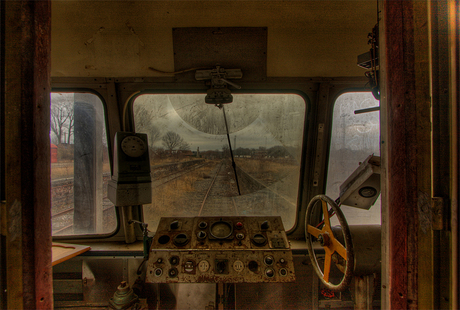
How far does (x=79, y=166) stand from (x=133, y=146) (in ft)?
2.42

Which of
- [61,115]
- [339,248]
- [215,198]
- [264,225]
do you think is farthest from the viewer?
[215,198]

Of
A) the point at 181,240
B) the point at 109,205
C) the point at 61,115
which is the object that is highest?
the point at 61,115

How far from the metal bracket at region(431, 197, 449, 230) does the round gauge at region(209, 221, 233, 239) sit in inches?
48.4

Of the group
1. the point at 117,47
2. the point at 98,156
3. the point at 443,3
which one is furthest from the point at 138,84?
the point at 443,3

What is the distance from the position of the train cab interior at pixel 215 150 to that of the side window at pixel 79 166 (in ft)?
0.04

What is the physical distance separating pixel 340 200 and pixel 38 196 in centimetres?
173

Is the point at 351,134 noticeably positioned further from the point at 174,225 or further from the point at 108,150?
the point at 108,150

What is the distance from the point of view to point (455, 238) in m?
0.64

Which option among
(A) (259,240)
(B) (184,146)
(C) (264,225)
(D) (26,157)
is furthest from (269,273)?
(D) (26,157)

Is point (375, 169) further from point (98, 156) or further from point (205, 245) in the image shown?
point (98, 156)

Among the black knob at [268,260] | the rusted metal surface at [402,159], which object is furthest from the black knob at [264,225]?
the rusted metal surface at [402,159]

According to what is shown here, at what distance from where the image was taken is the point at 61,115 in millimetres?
1889

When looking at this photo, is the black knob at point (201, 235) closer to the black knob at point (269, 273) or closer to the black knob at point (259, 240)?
the black knob at point (259, 240)

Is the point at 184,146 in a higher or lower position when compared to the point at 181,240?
higher
